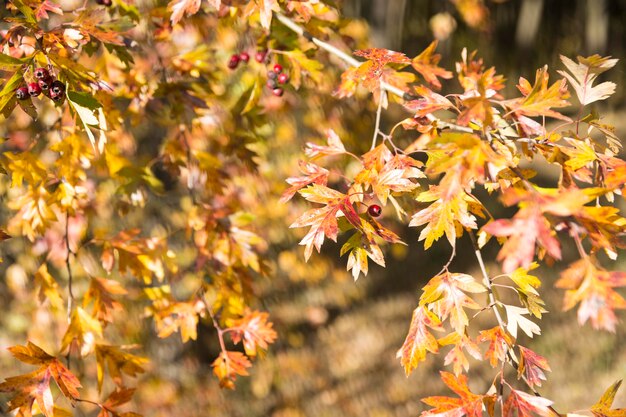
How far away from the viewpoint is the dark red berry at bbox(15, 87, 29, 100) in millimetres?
1521

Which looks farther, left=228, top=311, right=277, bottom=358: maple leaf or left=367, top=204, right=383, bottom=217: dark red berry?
left=228, top=311, right=277, bottom=358: maple leaf

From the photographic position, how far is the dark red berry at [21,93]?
152 centimetres

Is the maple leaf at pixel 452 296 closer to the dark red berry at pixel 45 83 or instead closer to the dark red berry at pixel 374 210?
the dark red berry at pixel 374 210

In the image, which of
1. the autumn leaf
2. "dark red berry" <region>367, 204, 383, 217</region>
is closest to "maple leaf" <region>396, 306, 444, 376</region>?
"dark red berry" <region>367, 204, 383, 217</region>

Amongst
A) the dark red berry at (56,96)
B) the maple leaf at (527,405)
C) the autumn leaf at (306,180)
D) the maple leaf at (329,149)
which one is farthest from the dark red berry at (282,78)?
the maple leaf at (527,405)

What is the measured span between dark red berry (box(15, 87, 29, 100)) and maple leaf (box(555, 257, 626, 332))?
137 cm

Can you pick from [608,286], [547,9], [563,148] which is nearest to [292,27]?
[563,148]

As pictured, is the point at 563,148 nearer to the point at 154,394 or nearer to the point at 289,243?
the point at 289,243

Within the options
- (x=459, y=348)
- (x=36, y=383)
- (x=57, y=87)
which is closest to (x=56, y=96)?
(x=57, y=87)

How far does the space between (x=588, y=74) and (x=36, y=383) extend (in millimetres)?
1829

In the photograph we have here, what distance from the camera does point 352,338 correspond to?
13.6 feet

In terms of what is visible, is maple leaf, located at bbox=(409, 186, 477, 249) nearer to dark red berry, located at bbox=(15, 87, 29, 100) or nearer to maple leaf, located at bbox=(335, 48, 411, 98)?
maple leaf, located at bbox=(335, 48, 411, 98)

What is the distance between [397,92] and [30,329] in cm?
287

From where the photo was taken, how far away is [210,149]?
10.6ft
